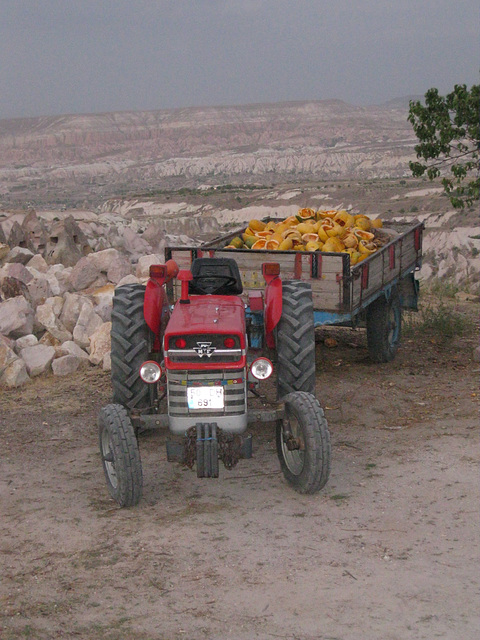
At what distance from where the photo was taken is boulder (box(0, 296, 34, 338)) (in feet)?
36.2

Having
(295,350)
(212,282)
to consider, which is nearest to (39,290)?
(212,282)

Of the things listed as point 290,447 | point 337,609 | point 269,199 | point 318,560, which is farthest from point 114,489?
point 269,199

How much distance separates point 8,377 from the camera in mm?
9922

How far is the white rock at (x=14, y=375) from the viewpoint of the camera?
390 inches

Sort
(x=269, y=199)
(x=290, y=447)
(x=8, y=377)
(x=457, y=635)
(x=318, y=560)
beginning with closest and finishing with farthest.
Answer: (x=457, y=635) → (x=318, y=560) → (x=290, y=447) → (x=8, y=377) → (x=269, y=199)

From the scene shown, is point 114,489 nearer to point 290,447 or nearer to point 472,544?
point 290,447

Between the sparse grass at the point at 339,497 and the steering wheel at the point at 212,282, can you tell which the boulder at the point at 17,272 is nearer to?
the steering wheel at the point at 212,282

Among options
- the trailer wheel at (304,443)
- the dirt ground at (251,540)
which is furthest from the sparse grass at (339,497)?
the trailer wheel at (304,443)

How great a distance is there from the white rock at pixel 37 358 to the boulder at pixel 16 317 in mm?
630

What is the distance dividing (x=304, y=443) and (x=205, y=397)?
83cm

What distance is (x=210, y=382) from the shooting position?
20.5ft

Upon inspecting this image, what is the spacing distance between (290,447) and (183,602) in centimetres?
178

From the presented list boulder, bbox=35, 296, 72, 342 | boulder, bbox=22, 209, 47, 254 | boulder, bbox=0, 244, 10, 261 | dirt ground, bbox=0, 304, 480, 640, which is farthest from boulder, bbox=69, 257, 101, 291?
dirt ground, bbox=0, 304, 480, 640

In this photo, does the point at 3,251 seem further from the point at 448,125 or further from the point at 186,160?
the point at 186,160
